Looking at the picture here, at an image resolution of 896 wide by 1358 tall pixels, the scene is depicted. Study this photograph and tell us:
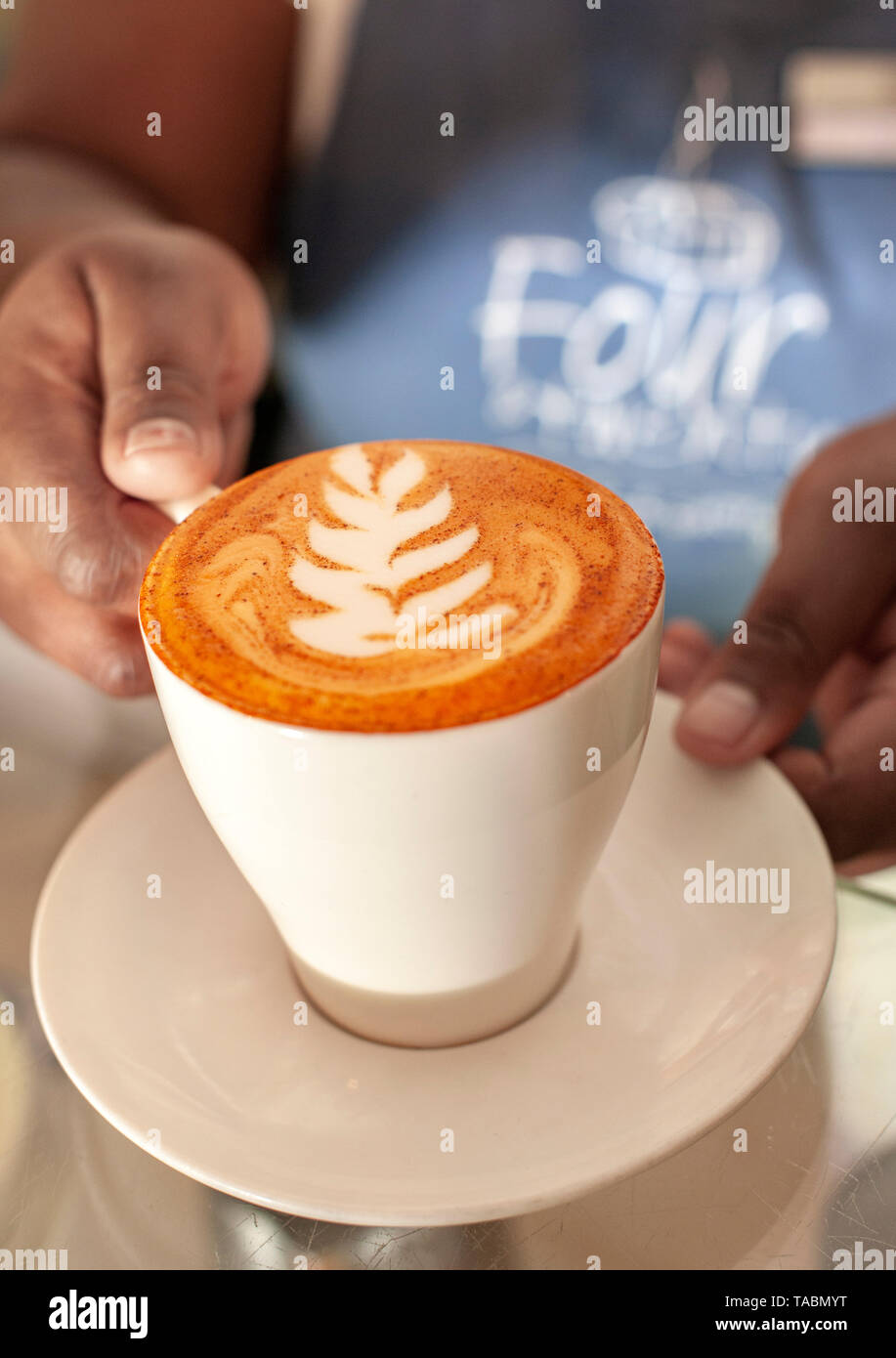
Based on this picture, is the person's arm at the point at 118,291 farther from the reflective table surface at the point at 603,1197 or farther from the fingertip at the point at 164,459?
the reflective table surface at the point at 603,1197

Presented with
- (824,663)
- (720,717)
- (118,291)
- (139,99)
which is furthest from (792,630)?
(139,99)

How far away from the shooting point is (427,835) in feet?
1.62

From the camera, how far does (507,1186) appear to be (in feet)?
1.55

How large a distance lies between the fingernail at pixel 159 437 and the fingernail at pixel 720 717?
0.39m

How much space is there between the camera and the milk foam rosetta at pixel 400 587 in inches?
18.8

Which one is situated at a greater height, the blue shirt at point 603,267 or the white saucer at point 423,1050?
the blue shirt at point 603,267

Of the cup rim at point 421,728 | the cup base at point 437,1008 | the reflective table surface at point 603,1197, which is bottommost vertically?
the reflective table surface at point 603,1197

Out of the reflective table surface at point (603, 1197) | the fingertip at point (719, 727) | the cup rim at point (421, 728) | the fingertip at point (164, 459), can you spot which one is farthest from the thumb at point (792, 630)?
the fingertip at point (164, 459)

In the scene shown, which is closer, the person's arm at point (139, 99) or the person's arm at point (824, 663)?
the person's arm at point (824, 663)

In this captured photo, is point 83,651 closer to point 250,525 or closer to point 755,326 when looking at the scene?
point 250,525

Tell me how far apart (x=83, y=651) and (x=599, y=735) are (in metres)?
0.53

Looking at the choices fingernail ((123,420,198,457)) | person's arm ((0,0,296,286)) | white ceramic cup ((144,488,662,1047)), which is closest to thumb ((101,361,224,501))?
fingernail ((123,420,198,457))

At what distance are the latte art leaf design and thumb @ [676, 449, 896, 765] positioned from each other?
26 cm

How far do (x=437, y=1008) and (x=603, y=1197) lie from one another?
13cm
